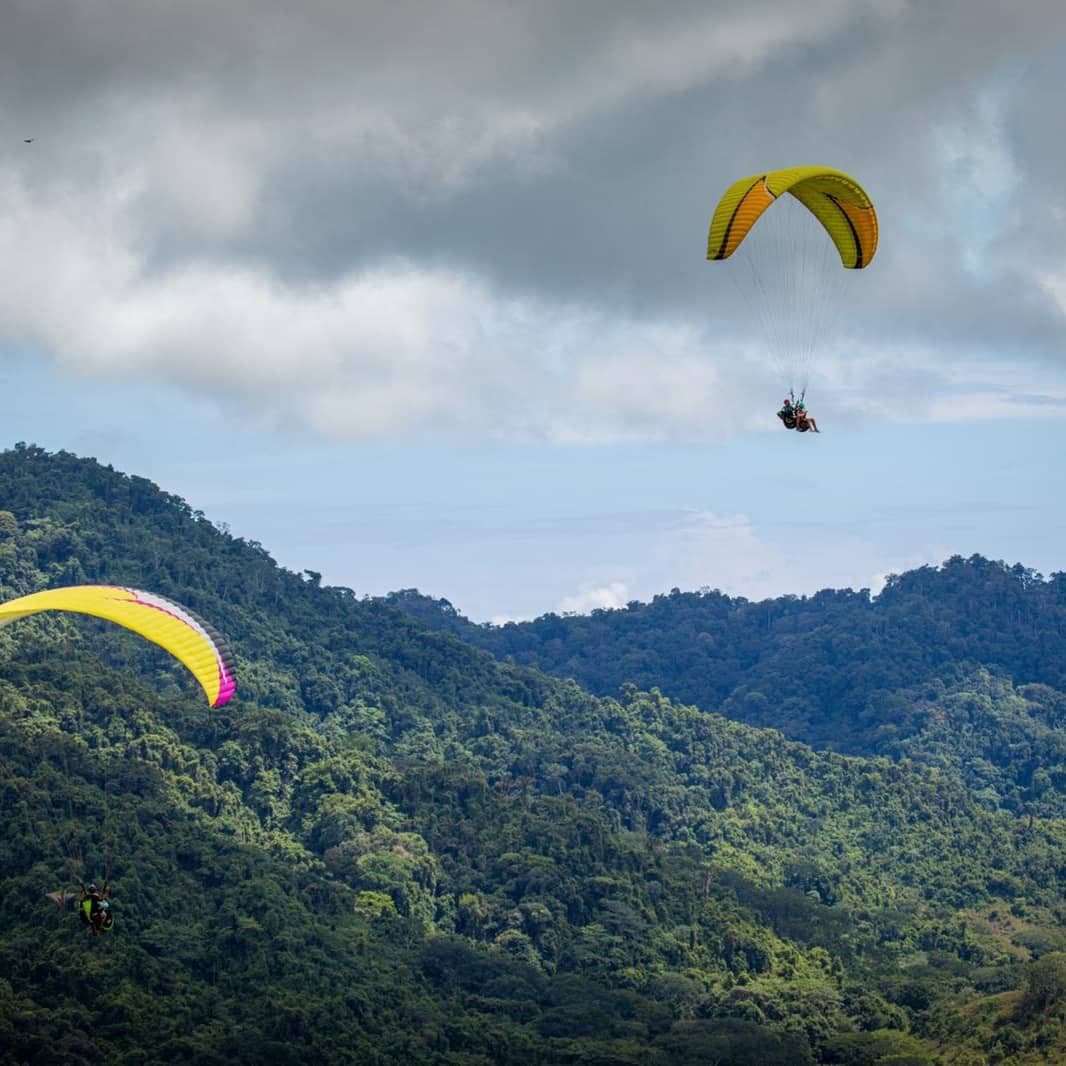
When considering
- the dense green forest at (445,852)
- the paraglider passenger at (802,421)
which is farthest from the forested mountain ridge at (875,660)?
the paraglider passenger at (802,421)

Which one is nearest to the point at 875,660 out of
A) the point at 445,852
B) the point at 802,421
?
the point at 445,852

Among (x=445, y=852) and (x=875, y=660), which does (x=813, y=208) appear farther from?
(x=875, y=660)

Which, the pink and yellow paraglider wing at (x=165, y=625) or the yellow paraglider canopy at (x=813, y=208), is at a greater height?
the yellow paraglider canopy at (x=813, y=208)

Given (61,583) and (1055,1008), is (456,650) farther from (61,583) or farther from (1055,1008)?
(1055,1008)

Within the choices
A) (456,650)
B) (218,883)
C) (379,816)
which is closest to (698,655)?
(456,650)

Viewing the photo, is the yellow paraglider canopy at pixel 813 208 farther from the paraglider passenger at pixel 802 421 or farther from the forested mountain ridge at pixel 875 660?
the forested mountain ridge at pixel 875 660

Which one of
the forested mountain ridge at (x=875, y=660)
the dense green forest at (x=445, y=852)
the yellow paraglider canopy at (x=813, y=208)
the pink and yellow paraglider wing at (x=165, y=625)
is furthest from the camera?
the forested mountain ridge at (x=875, y=660)
